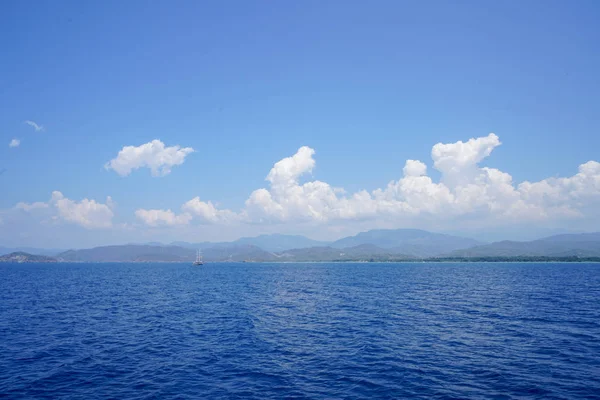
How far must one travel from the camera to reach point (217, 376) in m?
35.2

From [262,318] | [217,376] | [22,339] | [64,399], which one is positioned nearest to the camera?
[64,399]

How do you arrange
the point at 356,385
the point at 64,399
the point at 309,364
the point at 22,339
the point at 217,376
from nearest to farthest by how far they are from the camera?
the point at 64,399
the point at 356,385
the point at 217,376
the point at 309,364
the point at 22,339

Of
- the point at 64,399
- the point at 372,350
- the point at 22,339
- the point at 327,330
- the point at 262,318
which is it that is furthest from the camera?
the point at 262,318

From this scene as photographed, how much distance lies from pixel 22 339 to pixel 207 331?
2433 centimetres

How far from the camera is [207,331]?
5481cm

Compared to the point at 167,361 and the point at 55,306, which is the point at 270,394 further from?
the point at 55,306

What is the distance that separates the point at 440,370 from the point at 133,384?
28.8 meters

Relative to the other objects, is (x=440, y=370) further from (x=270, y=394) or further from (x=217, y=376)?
(x=217, y=376)

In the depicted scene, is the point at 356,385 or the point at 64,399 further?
the point at 356,385

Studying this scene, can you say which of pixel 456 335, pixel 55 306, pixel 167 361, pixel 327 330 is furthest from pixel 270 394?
pixel 55 306

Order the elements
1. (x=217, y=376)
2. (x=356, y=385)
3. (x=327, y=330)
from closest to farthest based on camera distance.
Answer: (x=356, y=385)
(x=217, y=376)
(x=327, y=330)

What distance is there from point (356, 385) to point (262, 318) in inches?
1380

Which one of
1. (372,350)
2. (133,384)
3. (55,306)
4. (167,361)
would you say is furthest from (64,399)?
(55,306)

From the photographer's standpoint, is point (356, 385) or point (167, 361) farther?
point (167, 361)
